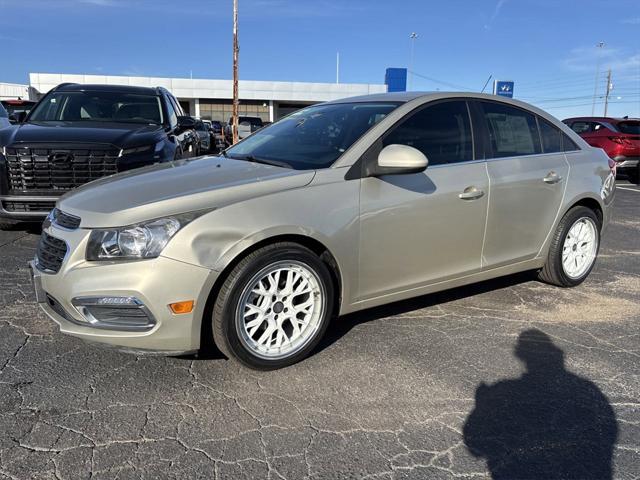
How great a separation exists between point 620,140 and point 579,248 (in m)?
11.2

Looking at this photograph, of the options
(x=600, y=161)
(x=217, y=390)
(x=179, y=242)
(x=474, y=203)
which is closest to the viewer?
(x=179, y=242)

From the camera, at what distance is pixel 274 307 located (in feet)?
10.5

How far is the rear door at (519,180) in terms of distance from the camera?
13.5ft

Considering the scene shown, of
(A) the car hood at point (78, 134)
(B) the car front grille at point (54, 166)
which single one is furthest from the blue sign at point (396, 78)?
(B) the car front grille at point (54, 166)

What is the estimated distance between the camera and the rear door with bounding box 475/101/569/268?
13.5ft

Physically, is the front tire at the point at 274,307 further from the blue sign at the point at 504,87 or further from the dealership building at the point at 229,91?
the dealership building at the point at 229,91

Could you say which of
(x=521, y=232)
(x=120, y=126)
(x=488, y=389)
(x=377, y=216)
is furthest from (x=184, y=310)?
(x=120, y=126)

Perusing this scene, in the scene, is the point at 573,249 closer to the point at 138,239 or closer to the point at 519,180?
the point at 519,180

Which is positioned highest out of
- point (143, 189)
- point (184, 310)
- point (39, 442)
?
point (143, 189)

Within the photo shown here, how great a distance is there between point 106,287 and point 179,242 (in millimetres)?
457

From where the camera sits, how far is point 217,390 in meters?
3.04

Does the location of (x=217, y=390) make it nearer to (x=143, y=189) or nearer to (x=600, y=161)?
(x=143, y=189)

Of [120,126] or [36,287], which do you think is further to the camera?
[120,126]

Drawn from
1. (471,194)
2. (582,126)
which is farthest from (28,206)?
(582,126)
